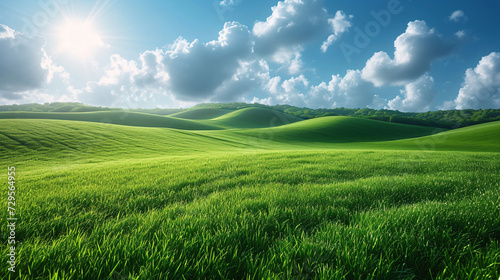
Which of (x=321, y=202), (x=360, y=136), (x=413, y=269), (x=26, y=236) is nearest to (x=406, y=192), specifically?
(x=321, y=202)

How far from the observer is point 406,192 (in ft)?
13.8

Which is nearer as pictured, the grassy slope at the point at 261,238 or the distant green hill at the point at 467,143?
the grassy slope at the point at 261,238

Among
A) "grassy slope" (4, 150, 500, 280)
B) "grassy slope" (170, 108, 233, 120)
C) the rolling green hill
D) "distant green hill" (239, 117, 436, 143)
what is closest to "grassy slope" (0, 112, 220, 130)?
the rolling green hill

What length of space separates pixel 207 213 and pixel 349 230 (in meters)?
2.01

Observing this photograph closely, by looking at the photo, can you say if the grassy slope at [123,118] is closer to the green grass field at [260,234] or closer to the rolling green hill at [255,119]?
the rolling green hill at [255,119]

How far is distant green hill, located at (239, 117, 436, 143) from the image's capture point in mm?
64750

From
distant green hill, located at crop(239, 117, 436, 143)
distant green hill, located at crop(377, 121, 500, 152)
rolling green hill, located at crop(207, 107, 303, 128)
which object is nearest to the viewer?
distant green hill, located at crop(377, 121, 500, 152)

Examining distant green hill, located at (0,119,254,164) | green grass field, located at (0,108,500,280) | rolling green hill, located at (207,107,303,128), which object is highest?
rolling green hill, located at (207,107,303,128)

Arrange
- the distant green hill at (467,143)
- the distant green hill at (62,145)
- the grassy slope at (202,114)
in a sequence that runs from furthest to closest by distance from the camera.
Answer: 1. the grassy slope at (202,114)
2. the distant green hill at (467,143)
3. the distant green hill at (62,145)

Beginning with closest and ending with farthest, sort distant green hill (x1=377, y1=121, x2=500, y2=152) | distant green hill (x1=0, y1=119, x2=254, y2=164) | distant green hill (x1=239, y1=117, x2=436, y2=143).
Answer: distant green hill (x1=0, y1=119, x2=254, y2=164)
distant green hill (x1=377, y1=121, x2=500, y2=152)
distant green hill (x1=239, y1=117, x2=436, y2=143)

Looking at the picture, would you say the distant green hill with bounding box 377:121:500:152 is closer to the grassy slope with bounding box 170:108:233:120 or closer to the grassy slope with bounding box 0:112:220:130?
the grassy slope with bounding box 0:112:220:130

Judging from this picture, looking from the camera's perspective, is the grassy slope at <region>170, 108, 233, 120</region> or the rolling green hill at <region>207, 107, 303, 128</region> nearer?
the rolling green hill at <region>207, 107, 303, 128</region>

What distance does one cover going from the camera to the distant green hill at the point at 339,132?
64.8 m

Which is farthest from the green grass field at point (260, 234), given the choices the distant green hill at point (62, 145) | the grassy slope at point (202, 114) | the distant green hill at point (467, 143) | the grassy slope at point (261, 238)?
the grassy slope at point (202, 114)
